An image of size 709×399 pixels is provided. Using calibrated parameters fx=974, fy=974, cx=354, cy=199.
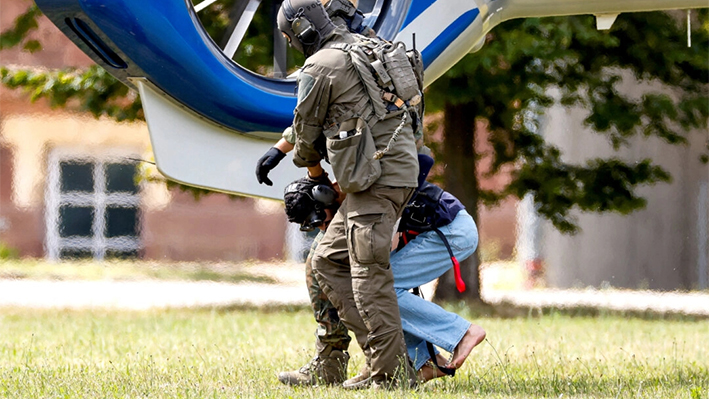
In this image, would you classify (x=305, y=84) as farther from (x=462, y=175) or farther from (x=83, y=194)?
(x=83, y=194)

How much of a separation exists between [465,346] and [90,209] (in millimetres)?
11263

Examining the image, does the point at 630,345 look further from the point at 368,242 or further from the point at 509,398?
the point at 368,242

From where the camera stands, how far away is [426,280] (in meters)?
4.82

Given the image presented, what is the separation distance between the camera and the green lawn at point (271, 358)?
4.66m

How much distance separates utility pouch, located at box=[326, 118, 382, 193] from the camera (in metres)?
4.27

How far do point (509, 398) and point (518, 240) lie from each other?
27.4 ft

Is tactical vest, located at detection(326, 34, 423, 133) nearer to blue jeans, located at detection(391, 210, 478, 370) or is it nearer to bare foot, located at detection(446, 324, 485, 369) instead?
blue jeans, located at detection(391, 210, 478, 370)

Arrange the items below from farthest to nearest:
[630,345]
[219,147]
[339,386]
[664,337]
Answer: [664,337] < [630,345] < [219,147] < [339,386]

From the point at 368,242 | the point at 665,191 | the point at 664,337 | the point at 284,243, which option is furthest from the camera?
the point at 284,243

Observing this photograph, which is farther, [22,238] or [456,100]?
[22,238]

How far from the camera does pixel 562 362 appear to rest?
597cm

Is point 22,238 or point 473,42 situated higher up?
point 473,42

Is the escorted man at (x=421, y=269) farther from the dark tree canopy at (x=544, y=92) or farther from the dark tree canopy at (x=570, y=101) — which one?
the dark tree canopy at (x=570, y=101)

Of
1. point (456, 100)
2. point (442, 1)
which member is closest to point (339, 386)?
point (442, 1)
